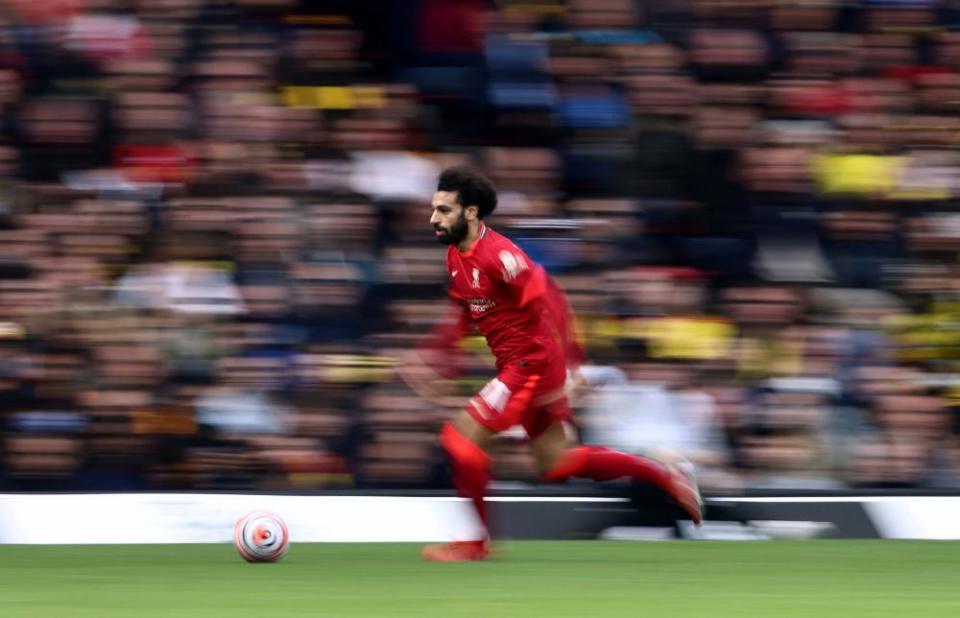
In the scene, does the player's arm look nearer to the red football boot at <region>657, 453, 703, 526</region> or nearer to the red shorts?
the red shorts

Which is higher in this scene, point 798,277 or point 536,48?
point 536,48

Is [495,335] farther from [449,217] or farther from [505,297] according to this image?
[449,217]

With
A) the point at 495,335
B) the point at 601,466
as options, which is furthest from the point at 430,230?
the point at 601,466

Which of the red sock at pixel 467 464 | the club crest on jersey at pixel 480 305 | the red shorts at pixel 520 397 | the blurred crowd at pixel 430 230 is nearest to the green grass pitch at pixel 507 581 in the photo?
the red sock at pixel 467 464

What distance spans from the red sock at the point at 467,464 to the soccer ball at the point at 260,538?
809 millimetres

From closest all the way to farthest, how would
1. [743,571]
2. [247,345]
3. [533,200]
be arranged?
1. [743,571]
2. [247,345]
3. [533,200]

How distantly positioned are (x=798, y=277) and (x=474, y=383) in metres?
2.01

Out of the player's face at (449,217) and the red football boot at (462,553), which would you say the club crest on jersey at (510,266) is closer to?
the player's face at (449,217)

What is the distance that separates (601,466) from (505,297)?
1.00 metres

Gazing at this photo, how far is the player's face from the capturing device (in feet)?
22.6

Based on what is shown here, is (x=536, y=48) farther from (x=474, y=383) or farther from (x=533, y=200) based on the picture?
(x=474, y=383)

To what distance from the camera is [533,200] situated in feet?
30.8

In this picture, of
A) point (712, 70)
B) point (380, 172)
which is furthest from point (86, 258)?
point (712, 70)

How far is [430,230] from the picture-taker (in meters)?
9.30
